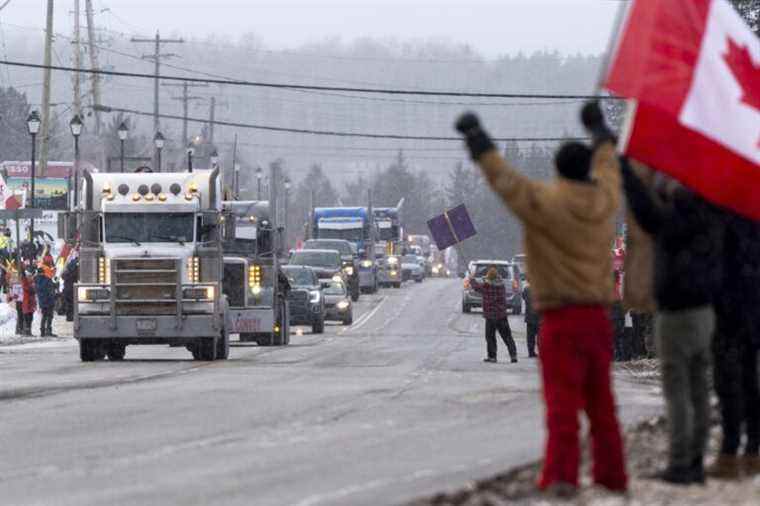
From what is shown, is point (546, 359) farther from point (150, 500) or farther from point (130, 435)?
point (130, 435)

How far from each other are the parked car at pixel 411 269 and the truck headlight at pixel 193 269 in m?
82.9

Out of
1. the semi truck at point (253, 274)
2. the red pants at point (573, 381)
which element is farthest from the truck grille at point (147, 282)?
the red pants at point (573, 381)

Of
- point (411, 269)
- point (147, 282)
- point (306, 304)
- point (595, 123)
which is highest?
point (411, 269)

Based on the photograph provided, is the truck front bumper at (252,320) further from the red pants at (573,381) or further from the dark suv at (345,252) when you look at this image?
the dark suv at (345,252)

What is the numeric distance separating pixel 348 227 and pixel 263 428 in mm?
65557

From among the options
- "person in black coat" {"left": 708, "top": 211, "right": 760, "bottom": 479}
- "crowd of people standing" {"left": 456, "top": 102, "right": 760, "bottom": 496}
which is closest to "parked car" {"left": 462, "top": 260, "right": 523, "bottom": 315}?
"person in black coat" {"left": 708, "top": 211, "right": 760, "bottom": 479}

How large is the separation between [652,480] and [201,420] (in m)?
8.36

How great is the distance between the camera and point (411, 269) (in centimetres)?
12050

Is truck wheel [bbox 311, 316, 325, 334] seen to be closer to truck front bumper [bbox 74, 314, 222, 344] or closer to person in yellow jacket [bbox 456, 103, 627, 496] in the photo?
truck front bumper [bbox 74, 314, 222, 344]

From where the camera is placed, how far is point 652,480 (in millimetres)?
11984

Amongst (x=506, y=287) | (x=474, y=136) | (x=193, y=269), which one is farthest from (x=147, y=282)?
(x=506, y=287)

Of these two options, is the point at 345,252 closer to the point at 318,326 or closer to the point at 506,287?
the point at 506,287

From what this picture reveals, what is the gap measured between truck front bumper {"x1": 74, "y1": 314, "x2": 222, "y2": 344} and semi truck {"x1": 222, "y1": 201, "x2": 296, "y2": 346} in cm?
521

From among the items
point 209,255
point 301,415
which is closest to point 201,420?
point 301,415
